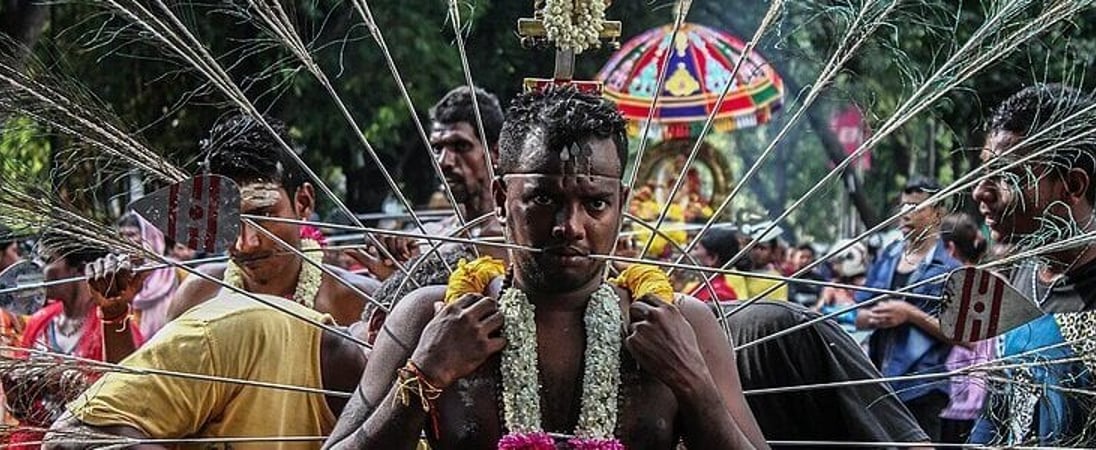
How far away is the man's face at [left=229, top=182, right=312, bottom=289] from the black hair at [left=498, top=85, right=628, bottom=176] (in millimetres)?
1173

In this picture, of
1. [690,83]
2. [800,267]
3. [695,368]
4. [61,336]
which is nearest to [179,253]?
[61,336]

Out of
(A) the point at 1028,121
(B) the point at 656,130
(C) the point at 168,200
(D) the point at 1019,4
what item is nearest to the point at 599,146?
(C) the point at 168,200

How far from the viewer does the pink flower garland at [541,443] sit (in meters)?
3.77

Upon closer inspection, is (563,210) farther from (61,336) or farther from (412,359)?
(61,336)

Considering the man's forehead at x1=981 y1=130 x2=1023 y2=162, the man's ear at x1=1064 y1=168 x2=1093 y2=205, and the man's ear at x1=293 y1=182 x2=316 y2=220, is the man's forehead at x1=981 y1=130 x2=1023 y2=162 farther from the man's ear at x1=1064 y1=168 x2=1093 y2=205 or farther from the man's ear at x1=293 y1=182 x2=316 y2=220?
the man's ear at x1=293 y1=182 x2=316 y2=220

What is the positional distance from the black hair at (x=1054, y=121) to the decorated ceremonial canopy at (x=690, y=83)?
9801 millimetres

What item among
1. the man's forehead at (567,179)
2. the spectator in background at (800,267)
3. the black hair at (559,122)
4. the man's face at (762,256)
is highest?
the black hair at (559,122)

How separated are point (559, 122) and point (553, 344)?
0.48 m

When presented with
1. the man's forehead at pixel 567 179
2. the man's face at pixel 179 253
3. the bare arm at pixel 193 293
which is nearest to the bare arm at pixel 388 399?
the man's forehead at pixel 567 179

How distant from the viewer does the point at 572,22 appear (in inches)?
169

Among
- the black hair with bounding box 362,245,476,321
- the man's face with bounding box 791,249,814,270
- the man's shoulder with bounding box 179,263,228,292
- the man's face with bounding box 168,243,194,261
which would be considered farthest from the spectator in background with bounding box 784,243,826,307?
the black hair with bounding box 362,245,476,321

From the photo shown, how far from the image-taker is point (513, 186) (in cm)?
388

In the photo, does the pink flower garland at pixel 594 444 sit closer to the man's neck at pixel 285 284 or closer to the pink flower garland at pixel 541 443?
the pink flower garland at pixel 541 443

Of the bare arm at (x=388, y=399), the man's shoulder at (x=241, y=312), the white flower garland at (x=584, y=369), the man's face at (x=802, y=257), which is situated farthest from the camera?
the man's face at (x=802, y=257)
